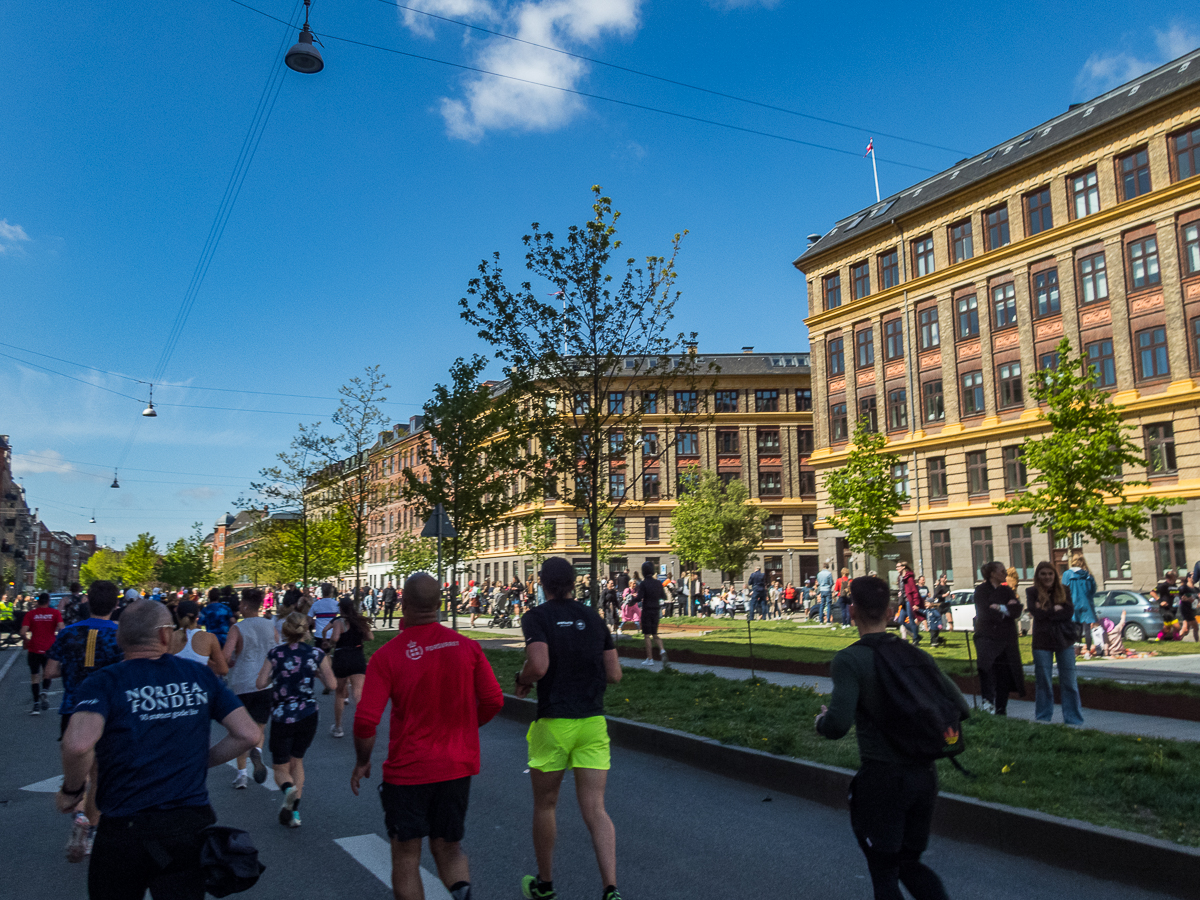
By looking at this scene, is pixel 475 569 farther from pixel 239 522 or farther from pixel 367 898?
pixel 239 522

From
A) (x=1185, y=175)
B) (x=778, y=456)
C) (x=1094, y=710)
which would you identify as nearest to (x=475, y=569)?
(x=778, y=456)

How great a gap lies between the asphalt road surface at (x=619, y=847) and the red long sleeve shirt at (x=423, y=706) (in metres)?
1.37

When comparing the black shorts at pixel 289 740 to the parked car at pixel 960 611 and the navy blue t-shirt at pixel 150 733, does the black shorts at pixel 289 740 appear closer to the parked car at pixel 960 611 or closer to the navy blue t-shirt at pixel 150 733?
the navy blue t-shirt at pixel 150 733

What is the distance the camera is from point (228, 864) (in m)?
3.18

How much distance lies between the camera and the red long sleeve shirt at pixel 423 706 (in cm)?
417

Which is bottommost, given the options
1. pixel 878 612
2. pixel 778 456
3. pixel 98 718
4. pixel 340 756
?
pixel 340 756

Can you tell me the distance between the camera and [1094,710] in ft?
37.5

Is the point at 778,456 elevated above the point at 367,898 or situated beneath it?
elevated above

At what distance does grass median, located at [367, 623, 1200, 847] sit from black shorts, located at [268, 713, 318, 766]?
3.92 meters

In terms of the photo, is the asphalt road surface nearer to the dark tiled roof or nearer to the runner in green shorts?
the runner in green shorts

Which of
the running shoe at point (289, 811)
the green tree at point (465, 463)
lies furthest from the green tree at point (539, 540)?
the running shoe at point (289, 811)

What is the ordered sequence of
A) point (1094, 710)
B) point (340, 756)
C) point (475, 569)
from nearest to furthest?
1. point (340, 756)
2. point (1094, 710)
3. point (475, 569)

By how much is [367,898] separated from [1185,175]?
3928cm

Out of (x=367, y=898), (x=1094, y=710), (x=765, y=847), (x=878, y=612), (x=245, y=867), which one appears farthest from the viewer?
(x=1094, y=710)
